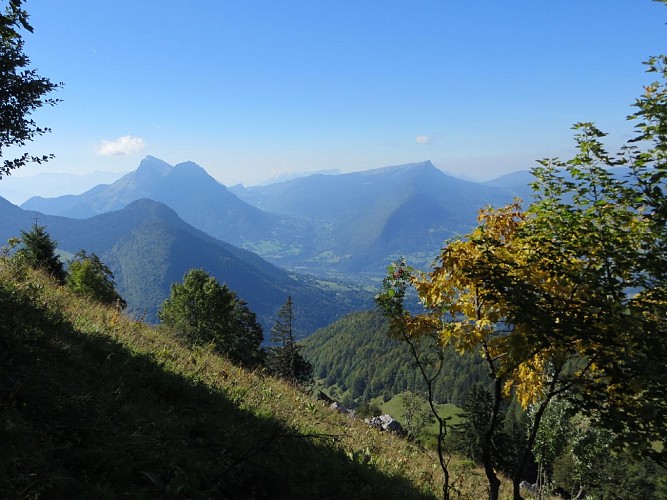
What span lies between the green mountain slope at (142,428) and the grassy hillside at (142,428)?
22 millimetres

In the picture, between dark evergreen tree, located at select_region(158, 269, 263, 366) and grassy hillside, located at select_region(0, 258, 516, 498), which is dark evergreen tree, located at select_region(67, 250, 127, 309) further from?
grassy hillside, located at select_region(0, 258, 516, 498)

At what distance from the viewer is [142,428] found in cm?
596

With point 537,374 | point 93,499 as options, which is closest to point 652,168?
point 537,374

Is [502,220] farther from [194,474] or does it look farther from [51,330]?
[51,330]

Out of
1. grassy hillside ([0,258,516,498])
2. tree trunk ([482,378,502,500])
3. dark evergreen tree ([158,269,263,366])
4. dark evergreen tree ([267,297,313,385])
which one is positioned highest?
grassy hillside ([0,258,516,498])

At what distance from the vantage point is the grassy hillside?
4766 millimetres

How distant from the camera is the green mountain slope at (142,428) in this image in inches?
187

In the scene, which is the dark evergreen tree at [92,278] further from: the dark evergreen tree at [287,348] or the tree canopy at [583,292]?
the tree canopy at [583,292]

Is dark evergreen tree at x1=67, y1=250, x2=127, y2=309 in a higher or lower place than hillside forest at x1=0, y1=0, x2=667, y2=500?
lower

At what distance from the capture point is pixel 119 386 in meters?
6.97

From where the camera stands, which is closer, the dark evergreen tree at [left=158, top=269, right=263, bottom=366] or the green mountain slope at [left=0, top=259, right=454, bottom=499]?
the green mountain slope at [left=0, top=259, right=454, bottom=499]

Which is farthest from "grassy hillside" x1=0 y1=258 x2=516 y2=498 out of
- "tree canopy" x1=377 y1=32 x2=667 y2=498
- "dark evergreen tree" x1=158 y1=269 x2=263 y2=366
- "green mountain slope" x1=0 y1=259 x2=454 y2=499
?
"dark evergreen tree" x1=158 y1=269 x2=263 y2=366

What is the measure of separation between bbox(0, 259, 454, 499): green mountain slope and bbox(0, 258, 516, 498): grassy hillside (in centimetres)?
2

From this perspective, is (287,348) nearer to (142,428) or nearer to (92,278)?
(92,278)
